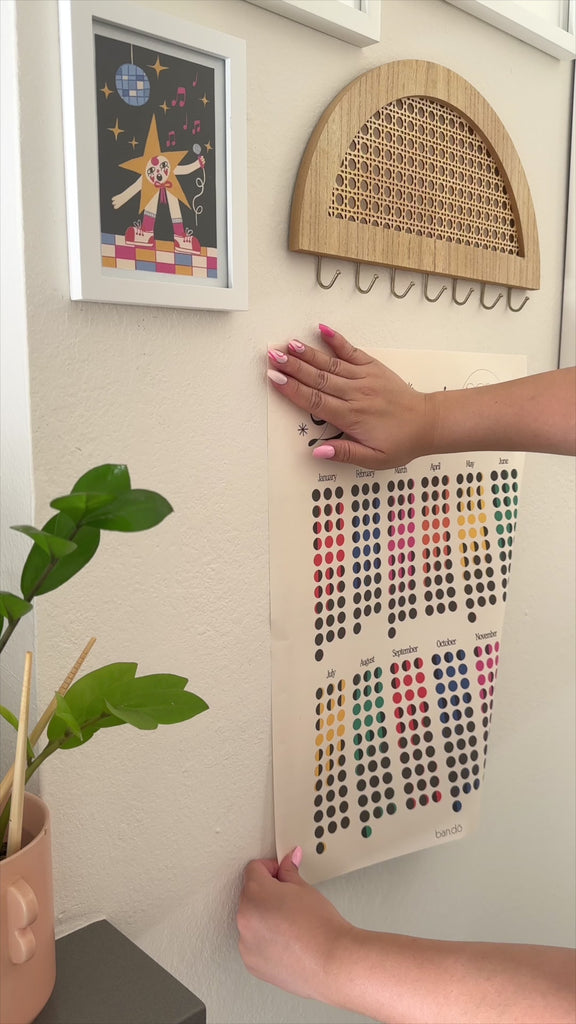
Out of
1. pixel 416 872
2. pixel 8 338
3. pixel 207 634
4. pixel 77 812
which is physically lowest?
pixel 416 872

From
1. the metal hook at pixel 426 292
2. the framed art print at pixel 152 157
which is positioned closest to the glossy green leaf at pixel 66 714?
the framed art print at pixel 152 157

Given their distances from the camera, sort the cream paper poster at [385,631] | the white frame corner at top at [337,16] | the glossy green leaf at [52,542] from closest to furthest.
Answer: the glossy green leaf at [52,542] < the white frame corner at top at [337,16] < the cream paper poster at [385,631]

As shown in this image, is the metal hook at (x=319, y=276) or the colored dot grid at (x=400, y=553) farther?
the colored dot grid at (x=400, y=553)

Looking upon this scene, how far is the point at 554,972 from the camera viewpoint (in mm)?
779

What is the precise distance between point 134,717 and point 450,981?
0.46 meters

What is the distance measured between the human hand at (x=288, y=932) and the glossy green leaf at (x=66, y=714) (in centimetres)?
40

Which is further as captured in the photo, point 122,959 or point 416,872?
point 416,872

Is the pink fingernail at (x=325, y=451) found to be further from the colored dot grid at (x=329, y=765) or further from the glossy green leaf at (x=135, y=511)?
the glossy green leaf at (x=135, y=511)

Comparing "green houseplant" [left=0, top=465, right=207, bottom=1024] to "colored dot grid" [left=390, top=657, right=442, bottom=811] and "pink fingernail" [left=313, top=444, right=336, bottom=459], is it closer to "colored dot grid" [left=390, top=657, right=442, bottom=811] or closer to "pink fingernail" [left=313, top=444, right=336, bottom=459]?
"pink fingernail" [left=313, top=444, right=336, bottom=459]

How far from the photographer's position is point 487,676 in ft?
3.73

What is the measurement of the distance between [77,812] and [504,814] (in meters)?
0.73

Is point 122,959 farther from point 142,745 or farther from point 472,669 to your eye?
point 472,669

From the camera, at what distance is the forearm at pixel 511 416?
87cm

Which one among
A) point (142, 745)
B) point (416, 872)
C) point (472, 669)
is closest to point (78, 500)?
point (142, 745)
